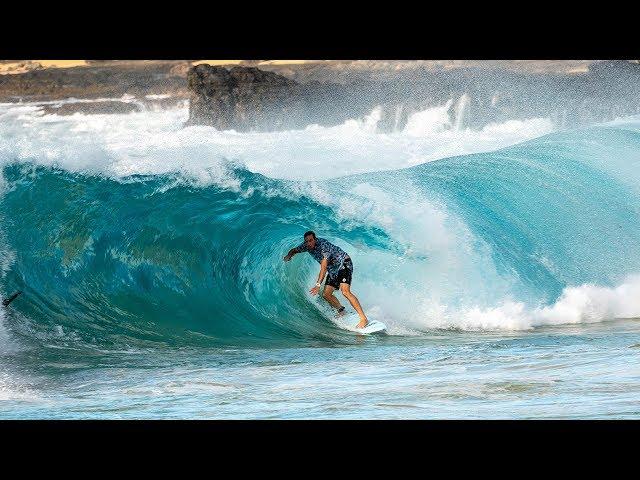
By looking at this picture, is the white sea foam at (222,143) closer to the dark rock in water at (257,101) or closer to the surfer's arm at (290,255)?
the dark rock in water at (257,101)

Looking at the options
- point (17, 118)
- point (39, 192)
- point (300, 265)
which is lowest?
point (300, 265)

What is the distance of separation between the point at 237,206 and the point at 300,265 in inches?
26.2

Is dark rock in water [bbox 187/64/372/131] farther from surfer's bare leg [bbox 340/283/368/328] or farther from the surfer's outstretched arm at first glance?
surfer's bare leg [bbox 340/283/368/328]

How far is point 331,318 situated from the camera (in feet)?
26.0

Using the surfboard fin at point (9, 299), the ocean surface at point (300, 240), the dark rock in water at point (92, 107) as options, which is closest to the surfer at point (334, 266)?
the ocean surface at point (300, 240)

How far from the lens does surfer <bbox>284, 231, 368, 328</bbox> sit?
7.68 m

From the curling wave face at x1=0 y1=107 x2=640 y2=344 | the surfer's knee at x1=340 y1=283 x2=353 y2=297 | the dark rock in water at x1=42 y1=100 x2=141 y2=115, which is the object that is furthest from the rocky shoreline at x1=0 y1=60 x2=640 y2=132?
the surfer's knee at x1=340 y1=283 x2=353 y2=297

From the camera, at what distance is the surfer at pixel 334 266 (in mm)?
7676

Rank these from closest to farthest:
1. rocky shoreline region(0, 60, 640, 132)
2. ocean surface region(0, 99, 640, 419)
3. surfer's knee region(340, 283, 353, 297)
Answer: ocean surface region(0, 99, 640, 419) → surfer's knee region(340, 283, 353, 297) → rocky shoreline region(0, 60, 640, 132)

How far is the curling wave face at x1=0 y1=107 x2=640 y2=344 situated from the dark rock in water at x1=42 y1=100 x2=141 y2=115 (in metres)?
0.07

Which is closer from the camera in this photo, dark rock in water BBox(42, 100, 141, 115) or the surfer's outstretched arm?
the surfer's outstretched arm

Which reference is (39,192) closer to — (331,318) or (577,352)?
(331,318)

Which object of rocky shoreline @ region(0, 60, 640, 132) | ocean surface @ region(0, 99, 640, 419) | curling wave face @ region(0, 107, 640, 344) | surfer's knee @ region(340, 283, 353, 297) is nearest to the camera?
ocean surface @ region(0, 99, 640, 419)

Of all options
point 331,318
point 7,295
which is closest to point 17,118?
point 7,295
